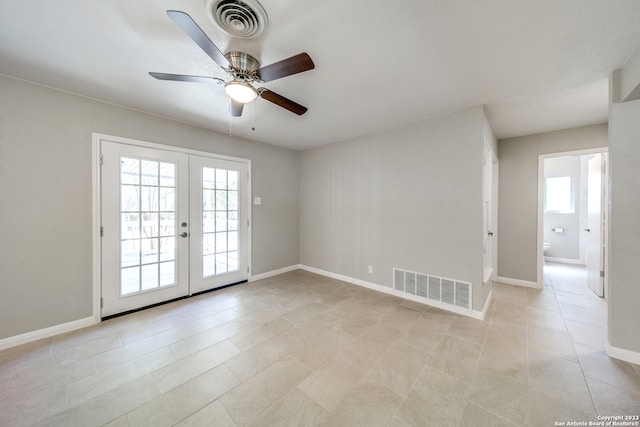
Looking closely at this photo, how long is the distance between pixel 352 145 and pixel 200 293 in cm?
352

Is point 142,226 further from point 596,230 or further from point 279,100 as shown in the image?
point 596,230

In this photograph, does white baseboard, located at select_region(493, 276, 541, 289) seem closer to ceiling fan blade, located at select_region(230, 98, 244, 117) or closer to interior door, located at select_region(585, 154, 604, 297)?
interior door, located at select_region(585, 154, 604, 297)

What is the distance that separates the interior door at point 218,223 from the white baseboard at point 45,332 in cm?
115

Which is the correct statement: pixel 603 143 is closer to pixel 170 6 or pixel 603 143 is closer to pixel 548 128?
pixel 548 128

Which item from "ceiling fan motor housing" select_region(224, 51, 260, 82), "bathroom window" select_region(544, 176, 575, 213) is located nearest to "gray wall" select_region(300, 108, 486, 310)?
"ceiling fan motor housing" select_region(224, 51, 260, 82)

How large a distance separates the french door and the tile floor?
1.41 feet

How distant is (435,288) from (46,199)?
464 centimetres

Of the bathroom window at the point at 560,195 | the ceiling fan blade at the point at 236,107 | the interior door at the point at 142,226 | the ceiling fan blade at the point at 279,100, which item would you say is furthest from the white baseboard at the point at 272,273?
the bathroom window at the point at 560,195

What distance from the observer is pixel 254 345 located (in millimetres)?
2172

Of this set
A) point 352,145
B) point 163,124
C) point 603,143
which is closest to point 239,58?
point 163,124

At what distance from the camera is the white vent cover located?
277 cm

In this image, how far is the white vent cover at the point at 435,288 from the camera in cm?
277

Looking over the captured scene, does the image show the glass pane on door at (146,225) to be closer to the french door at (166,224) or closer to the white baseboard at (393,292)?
the french door at (166,224)

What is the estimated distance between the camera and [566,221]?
17.8 ft
